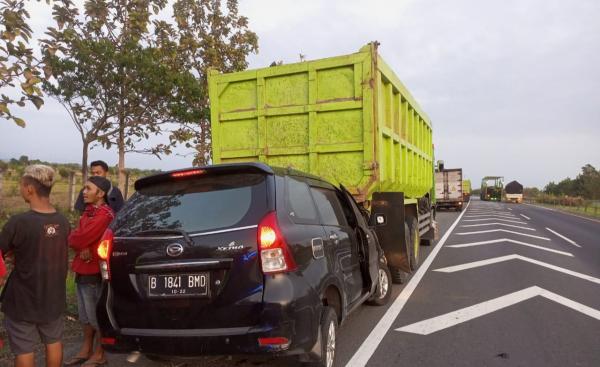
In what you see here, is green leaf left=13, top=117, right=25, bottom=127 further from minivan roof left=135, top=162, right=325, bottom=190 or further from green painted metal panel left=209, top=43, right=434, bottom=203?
green painted metal panel left=209, top=43, right=434, bottom=203

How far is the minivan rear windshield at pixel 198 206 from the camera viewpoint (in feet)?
10.0

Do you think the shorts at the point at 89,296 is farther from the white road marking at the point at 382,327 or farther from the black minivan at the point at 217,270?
the white road marking at the point at 382,327

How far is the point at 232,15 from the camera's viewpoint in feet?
41.8

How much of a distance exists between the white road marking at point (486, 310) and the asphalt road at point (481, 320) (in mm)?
11

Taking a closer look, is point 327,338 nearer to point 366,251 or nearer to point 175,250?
point 175,250

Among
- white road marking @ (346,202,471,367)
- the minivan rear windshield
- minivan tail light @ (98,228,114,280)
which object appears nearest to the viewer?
the minivan rear windshield

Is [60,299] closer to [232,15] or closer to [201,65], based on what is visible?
[201,65]

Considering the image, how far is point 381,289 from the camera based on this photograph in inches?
227

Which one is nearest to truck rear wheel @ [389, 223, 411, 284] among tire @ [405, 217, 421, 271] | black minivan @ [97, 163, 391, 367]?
tire @ [405, 217, 421, 271]

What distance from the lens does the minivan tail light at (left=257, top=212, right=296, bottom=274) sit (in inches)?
115

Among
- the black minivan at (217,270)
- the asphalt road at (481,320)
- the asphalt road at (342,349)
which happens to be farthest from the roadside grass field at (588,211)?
the black minivan at (217,270)

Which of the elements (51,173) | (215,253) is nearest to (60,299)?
(51,173)

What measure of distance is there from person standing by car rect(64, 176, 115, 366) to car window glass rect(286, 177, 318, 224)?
1645 millimetres

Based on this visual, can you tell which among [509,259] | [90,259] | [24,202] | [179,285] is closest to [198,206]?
[179,285]
